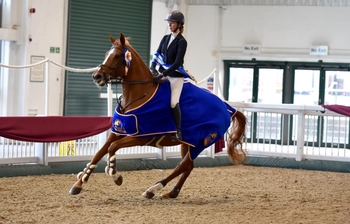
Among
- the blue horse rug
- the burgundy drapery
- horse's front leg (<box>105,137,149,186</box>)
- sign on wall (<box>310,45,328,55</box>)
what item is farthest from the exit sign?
horse's front leg (<box>105,137,149,186</box>)

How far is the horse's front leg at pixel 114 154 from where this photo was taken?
Result: 630 centimetres

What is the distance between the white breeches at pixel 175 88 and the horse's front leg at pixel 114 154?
1.98 feet

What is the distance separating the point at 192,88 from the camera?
7074mm

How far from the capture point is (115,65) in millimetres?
6461

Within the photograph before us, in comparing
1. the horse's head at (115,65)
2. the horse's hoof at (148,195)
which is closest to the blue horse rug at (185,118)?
the horse's head at (115,65)

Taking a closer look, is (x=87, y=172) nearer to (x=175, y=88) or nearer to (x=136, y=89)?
(x=136, y=89)

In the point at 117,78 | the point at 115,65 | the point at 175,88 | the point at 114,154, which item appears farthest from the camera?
the point at 175,88

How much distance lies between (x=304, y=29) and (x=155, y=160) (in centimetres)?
769

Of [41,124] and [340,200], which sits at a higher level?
[41,124]

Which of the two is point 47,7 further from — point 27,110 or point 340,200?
point 340,200

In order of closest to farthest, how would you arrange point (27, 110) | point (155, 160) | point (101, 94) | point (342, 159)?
point (155, 160)
point (342, 159)
point (27, 110)
point (101, 94)

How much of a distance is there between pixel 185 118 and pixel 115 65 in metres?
1.08

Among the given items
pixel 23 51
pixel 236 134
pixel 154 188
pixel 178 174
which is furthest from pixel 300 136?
pixel 23 51

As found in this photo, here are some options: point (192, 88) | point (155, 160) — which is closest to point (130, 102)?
point (192, 88)
